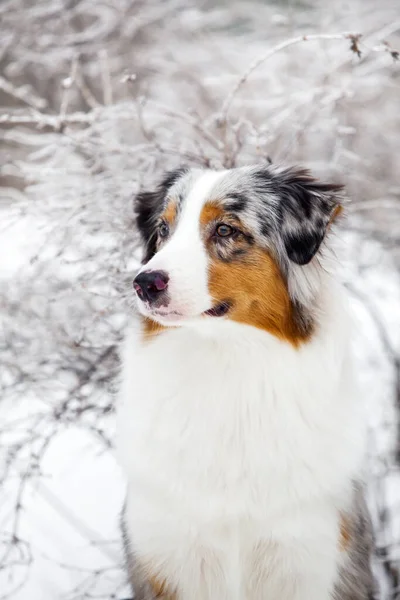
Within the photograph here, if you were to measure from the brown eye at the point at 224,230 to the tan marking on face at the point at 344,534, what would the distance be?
4.05 ft

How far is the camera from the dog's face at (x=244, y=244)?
2195 millimetres

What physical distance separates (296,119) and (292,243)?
261 cm

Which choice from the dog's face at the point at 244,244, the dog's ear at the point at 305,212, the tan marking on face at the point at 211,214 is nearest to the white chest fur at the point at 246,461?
the dog's face at the point at 244,244

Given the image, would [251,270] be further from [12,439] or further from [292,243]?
[12,439]

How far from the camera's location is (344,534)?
96.5 inches

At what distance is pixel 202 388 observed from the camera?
97.3 inches

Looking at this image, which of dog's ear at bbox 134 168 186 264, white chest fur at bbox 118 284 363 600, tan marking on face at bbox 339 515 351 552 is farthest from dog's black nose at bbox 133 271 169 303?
tan marking on face at bbox 339 515 351 552

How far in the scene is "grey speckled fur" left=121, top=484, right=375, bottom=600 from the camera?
98.0 inches

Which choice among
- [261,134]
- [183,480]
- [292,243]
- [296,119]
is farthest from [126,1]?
[183,480]

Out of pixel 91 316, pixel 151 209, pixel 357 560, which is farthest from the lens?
pixel 91 316

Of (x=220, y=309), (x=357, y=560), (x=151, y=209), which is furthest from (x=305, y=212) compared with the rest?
(x=357, y=560)

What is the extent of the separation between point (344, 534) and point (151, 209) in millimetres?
1673

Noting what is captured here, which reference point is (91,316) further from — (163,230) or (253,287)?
(253,287)

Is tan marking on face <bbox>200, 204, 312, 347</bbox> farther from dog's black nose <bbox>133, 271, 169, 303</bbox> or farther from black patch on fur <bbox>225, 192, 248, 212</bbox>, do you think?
dog's black nose <bbox>133, 271, 169, 303</bbox>
